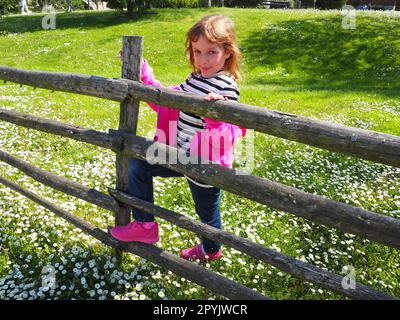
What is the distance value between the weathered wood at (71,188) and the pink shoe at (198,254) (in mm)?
1121

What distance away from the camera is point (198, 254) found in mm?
4664

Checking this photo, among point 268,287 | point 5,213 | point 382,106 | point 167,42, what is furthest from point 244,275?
point 167,42

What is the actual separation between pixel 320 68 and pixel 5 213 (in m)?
19.1

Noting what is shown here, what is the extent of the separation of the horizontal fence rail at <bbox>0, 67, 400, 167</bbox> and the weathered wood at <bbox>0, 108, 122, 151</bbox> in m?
0.47

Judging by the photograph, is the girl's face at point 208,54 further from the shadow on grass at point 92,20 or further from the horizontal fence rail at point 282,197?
the shadow on grass at point 92,20

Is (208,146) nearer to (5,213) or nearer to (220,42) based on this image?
(220,42)

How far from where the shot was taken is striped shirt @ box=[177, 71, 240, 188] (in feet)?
11.9

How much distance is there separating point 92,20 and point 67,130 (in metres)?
29.9

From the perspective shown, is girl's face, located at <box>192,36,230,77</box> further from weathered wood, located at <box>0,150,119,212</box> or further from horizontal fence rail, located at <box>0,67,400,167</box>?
weathered wood, located at <box>0,150,119,212</box>

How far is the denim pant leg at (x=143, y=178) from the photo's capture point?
397 centimetres

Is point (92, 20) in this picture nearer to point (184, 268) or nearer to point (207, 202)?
point (207, 202)

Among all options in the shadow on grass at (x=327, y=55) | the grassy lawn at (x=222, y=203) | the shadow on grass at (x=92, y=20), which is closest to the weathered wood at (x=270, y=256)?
the grassy lawn at (x=222, y=203)

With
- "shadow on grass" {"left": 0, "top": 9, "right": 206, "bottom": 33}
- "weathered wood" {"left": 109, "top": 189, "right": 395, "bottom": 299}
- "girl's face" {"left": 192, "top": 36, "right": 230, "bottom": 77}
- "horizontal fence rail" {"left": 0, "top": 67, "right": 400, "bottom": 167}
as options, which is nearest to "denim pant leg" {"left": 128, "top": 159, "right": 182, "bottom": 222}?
"weathered wood" {"left": 109, "top": 189, "right": 395, "bottom": 299}

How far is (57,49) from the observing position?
890 inches
